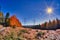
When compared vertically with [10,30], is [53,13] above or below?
above

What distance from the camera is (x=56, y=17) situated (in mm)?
5441

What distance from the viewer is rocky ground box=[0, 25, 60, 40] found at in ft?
17.5

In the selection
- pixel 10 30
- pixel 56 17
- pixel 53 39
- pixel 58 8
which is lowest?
pixel 53 39

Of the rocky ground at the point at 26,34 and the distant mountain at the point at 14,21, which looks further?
the distant mountain at the point at 14,21

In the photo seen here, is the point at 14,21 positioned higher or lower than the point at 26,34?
higher

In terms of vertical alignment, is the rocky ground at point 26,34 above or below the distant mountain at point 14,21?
below

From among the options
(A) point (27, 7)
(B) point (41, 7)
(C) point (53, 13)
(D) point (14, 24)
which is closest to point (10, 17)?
(D) point (14, 24)

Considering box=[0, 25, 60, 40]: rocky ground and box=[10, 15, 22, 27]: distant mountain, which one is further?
box=[10, 15, 22, 27]: distant mountain

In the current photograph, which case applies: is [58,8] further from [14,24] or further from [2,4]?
[2,4]

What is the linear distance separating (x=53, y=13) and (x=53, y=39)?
3.30ft

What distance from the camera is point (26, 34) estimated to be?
552cm

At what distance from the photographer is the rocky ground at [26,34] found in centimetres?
534

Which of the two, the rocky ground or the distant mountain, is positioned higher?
the distant mountain

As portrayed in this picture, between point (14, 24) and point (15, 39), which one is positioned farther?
point (14, 24)
